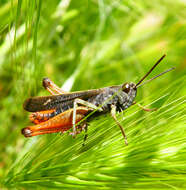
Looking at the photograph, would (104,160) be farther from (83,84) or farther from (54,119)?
(83,84)

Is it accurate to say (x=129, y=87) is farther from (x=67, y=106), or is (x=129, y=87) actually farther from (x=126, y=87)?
(x=67, y=106)

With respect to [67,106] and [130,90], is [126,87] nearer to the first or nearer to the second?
[130,90]

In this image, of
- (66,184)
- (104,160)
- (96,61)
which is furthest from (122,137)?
(96,61)

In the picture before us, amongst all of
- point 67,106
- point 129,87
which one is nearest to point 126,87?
point 129,87

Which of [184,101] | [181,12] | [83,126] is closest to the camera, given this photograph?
[184,101]

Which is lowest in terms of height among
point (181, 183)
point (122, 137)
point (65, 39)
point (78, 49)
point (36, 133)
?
point (181, 183)

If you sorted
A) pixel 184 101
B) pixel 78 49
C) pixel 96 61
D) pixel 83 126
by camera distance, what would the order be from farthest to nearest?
pixel 96 61, pixel 78 49, pixel 83 126, pixel 184 101

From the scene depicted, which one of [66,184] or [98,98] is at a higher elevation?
[98,98]

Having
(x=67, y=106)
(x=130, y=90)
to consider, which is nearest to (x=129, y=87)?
(x=130, y=90)

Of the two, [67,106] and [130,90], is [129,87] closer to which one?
[130,90]

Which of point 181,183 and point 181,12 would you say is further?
point 181,12
